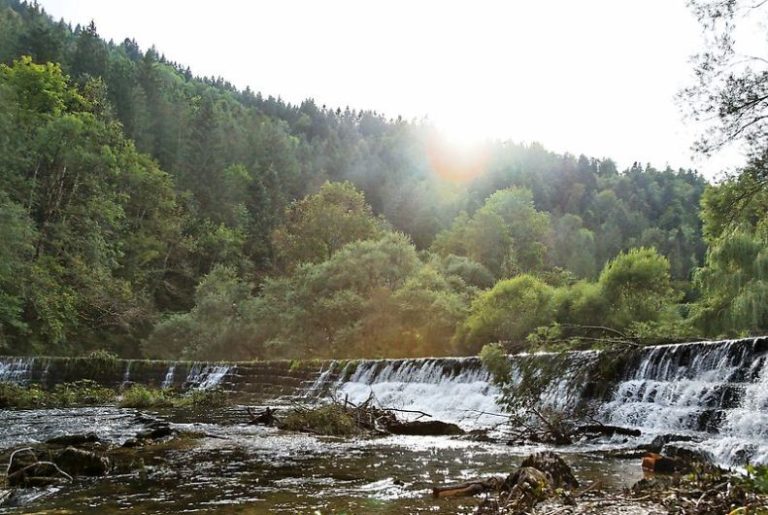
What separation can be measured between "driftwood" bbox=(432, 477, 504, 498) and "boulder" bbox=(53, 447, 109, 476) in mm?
3927

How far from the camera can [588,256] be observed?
243 feet

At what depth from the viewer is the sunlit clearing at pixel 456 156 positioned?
94.2 m

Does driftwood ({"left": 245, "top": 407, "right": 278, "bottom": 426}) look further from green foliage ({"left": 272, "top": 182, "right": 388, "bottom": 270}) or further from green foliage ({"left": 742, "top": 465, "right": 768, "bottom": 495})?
green foliage ({"left": 272, "top": 182, "right": 388, "bottom": 270})

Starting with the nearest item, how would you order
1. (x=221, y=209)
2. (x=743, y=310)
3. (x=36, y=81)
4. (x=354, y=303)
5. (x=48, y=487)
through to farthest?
1. (x=48, y=487)
2. (x=743, y=310)
3. (x=354, y=303)
4. (x=36, y=81)
5. (x=221, y=209)

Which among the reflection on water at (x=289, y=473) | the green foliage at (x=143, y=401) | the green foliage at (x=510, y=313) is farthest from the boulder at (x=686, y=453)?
the green foliage at (x=510, y=313)

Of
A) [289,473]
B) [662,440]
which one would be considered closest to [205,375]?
[289,473]

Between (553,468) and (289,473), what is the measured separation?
123 inches

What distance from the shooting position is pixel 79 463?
7.39m

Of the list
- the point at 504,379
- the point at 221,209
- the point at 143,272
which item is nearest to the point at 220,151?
the point at 221,209

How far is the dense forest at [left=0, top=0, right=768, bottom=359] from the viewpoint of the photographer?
2795 centimetres

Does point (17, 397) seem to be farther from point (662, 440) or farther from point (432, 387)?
point (662, 440)

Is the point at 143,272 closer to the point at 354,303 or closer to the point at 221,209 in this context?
the point at 221,209

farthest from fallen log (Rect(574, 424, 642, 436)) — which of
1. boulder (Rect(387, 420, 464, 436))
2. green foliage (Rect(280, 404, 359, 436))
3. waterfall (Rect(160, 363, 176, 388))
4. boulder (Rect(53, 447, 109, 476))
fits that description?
waterfall (Rect(160, 363, 176, 388))

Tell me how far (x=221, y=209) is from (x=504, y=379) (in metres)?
53.5
